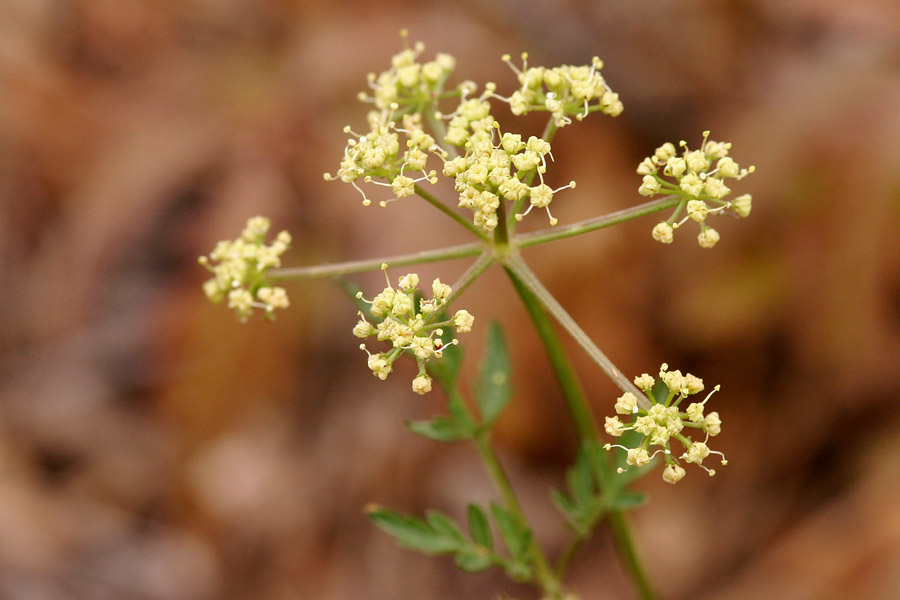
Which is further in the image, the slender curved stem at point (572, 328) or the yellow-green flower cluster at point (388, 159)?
the yellow-green flower cluster at point (388, 159)

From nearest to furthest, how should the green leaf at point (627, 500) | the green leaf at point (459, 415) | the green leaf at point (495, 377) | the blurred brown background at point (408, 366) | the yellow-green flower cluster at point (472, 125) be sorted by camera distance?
the yellow-green flower cluster at point (472, 125) → the green leaf at point (627, 500) → the green leaf at point (459, 415) → the green leaf at point (495, 377) → the blurred brown background at point (408, 366)

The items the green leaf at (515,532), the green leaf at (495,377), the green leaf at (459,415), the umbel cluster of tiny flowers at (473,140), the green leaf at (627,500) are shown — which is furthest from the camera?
the green leaf at (495,377)

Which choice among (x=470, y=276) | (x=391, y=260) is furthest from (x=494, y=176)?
(x=391, y=260)

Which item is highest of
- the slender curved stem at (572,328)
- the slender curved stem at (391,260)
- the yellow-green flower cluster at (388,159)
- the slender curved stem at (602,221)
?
the yellow-green flower cluster at (388,159)

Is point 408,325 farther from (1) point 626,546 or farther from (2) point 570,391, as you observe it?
(1) point 626,546

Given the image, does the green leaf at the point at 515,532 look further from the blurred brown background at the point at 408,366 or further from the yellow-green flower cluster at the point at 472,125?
the blurred brown background at the point at 408,366

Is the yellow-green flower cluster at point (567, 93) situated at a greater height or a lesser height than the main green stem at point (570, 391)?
greater

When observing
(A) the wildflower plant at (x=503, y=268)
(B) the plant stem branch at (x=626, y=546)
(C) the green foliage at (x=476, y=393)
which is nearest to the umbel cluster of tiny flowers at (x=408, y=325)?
(A) the wildflower plant at (x=503, y=268)
